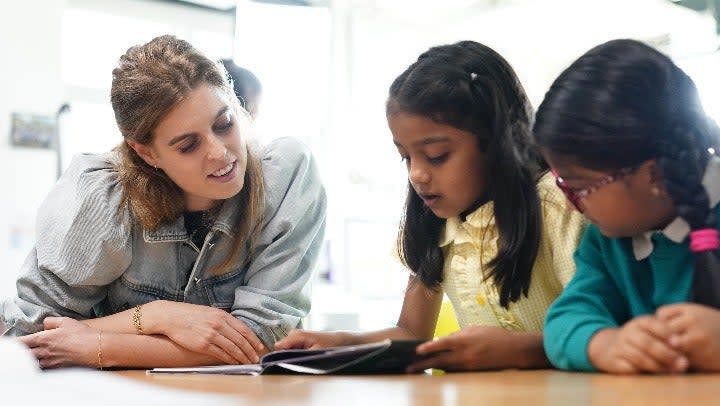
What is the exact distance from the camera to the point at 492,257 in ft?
4.34

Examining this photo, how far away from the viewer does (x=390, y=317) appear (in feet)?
13.7

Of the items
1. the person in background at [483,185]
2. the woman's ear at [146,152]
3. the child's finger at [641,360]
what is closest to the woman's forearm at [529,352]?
the person in background at [483,185]

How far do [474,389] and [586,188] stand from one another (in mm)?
354

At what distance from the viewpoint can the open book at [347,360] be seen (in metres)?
0.96

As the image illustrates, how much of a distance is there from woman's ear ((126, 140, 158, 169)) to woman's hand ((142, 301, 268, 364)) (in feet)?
0.98

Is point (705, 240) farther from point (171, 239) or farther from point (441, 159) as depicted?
point (171, 239)

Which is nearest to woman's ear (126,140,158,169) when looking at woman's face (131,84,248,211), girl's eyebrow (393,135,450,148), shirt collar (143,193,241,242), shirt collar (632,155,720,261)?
woman's face (131,84,248,211)

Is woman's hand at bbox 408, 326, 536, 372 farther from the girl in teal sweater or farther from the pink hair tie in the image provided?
the pink hair tie

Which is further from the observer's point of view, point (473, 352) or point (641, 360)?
point (473, 352)

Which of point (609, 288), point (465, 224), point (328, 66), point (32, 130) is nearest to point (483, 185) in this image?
point (465, 224)

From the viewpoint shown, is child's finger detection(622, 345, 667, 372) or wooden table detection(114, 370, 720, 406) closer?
wooden table detection(114, 370, 720, 406)

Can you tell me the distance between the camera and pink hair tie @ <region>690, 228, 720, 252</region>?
2.94 feet

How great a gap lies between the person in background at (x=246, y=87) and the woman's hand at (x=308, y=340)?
33.7 inches

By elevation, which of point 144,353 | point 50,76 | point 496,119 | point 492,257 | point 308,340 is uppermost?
point 496,119
